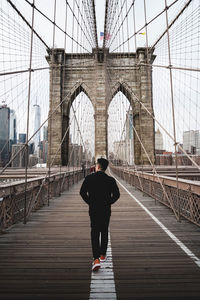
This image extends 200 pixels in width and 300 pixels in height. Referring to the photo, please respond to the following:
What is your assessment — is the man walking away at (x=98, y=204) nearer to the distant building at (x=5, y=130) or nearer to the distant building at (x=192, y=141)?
the distant building at (x=5, y=130)

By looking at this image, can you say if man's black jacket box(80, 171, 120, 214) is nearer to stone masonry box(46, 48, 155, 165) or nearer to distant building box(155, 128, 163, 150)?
stone masonry box(46, 48, 155, 165)

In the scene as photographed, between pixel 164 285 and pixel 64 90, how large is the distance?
71.4ft

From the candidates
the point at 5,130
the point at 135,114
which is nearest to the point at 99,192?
the point at 5,130

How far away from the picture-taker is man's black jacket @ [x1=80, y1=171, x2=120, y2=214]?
1.96 metres

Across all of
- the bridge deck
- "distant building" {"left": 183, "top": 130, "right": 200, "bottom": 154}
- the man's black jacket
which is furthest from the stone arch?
the man's black jacket

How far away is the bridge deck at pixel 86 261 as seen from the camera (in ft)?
5.38

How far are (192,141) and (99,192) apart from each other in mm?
11347

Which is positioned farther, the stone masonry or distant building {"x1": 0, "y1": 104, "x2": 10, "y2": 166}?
the stone masonry

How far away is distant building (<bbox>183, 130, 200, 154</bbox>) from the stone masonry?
565 cm

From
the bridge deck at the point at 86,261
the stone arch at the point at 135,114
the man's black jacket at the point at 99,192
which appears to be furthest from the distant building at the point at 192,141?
the man's black jacket at the point at 99,192

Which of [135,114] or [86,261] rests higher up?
[135,114]

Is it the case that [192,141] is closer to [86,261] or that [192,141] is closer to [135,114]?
[135,114]

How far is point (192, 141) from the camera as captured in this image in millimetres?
11789

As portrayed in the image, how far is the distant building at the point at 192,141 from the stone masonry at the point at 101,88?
565 cm
